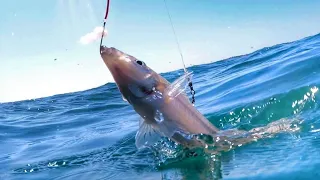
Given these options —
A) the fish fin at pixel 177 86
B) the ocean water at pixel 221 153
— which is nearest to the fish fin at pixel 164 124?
the fish fin at pixel 177 86

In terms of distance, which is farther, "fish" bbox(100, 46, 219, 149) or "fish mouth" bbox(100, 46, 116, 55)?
"fish" bbox(100, 46, 219, 149)

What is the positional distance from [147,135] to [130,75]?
0.86 m

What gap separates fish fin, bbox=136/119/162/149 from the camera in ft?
16.0

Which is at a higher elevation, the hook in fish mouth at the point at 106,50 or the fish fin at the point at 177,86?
the hook in fish mouth at the point at 106,50

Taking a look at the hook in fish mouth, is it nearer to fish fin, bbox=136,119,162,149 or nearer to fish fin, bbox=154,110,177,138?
fish fin, bbox=154,110,177,138

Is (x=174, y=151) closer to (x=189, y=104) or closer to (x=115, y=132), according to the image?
(x=189, y=104)

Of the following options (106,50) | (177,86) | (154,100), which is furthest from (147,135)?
(106,50)

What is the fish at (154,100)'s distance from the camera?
4.38 m

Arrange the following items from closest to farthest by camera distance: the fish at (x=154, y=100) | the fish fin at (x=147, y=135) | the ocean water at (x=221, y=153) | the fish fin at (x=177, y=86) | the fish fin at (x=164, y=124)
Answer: the ocean water at (x=221, y=153), the fish at (x=154, y=100), the fish fin at (x=177, y=86), the fish fin at (x=164, y=124), the fish fin at (x=147, y=135)

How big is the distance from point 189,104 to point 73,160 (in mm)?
2401

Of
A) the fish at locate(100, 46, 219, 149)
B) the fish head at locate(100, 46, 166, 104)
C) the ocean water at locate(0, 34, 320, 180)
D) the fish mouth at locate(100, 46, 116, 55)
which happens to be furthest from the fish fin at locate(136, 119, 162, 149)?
the fish mouth at locate(100, 46, 116, 55)

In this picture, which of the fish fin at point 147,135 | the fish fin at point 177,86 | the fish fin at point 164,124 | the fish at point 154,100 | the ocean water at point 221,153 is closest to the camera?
the ocean water at point 221,153

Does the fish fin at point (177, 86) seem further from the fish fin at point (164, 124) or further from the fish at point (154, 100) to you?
the fish fin at point (164, 124)

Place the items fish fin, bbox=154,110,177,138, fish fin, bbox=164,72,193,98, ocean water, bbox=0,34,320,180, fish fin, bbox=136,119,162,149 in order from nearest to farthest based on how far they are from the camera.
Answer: ocean water, bbox=0,34,320,180 → fish fin, bbox=164,72,193,98 → fish fin, bbox=154,110,177,138 → fish fin, bbox=136,119,162,149
